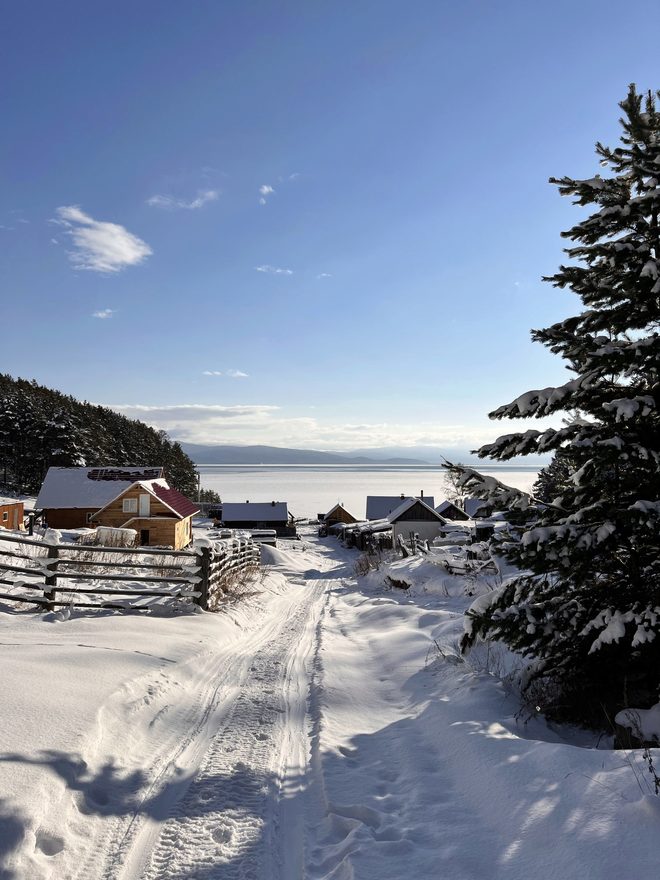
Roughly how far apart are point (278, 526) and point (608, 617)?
73021 mm

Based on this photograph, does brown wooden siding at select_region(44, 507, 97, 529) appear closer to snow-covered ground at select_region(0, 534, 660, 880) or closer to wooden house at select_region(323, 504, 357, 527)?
snow-covered ground at select_region(0, 534, 660, 880)

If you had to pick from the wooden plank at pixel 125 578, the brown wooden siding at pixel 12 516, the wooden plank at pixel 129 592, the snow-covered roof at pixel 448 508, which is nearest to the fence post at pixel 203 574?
the wooden plank at pixel 125 578

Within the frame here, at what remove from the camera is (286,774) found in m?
4.97

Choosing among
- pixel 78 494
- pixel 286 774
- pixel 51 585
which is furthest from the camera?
pixel 78 494

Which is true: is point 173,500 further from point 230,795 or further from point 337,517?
point 337,517

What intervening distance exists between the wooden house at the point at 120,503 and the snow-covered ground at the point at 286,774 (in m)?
33.9

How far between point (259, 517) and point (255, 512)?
128 centimetres

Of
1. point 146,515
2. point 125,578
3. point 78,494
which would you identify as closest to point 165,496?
point 146,515

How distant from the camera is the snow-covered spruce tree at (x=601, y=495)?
223 inches

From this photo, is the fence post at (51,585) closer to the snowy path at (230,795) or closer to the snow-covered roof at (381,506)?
the snowy path at (230,795)

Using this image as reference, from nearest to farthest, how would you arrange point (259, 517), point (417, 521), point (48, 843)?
point (48, 843), point (417, 521), point (259, 517)

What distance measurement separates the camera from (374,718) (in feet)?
21.8

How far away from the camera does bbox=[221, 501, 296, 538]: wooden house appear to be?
76.4 meters

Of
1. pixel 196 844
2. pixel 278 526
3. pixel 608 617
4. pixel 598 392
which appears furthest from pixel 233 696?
pixel 278 526
